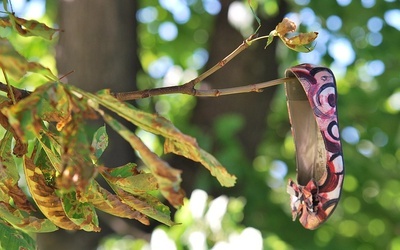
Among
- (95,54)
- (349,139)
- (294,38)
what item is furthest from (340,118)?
(294,38)

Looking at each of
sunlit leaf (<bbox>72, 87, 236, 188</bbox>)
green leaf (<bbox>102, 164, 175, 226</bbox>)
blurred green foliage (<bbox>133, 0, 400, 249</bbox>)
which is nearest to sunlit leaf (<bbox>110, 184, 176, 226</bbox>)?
green leaf (<bbox>102, 164, 175, 226</bbox>)

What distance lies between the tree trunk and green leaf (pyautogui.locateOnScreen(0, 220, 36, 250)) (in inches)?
50.0

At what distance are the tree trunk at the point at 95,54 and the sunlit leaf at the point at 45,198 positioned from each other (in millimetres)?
1266

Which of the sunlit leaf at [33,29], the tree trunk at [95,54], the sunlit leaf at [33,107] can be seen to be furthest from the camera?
the tree trunk at [95,54]

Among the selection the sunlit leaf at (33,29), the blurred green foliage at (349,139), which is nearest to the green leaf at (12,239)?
the sunlit leaf at (33,29)

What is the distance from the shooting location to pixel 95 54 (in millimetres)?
1847

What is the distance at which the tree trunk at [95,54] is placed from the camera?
1827 millimetres

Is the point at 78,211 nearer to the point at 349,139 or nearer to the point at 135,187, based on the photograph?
the point at 135,187

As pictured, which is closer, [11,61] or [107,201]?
[11,61]

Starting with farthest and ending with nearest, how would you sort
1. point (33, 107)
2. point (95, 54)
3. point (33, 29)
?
point (95, 54) < point (33, 29) < point (33, 107)

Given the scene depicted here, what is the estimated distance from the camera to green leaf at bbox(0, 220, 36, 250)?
52 cm

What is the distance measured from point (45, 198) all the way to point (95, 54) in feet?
4.41

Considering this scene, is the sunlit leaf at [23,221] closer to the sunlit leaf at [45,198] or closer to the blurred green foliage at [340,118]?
the sunlit leaf at [45,198]

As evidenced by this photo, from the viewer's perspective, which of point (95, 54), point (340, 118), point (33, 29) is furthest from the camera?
point (340, 118)
